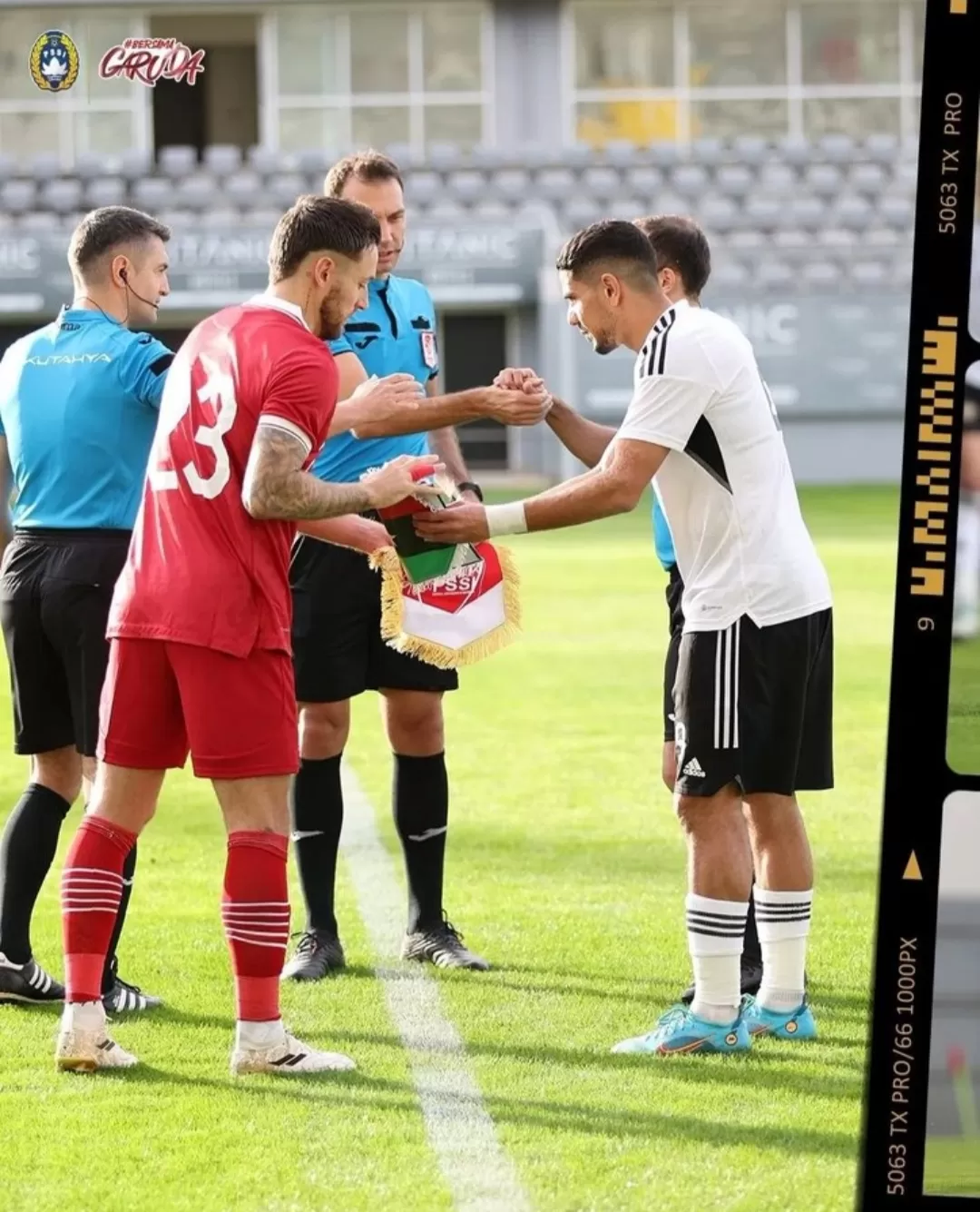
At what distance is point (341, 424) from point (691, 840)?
117 centimetres

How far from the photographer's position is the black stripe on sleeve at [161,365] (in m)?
4.57

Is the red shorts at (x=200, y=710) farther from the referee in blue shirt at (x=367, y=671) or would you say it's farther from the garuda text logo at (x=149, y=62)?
the garuda text logo at (x=149, y=62)

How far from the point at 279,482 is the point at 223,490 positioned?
0.55 feet

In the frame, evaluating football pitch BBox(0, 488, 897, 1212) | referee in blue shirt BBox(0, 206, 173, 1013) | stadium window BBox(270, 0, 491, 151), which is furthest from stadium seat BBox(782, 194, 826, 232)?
referee in blue shirt BBox(0, 206, 173, 1013)

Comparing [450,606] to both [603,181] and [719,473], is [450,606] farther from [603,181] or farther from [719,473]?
[603,181]

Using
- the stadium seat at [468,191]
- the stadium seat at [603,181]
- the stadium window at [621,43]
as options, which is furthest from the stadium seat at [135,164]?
the stadium window at [621,43]

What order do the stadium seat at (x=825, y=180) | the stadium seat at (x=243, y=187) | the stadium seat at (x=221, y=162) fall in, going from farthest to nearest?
1. the stadium seat at (x=825, y=180)
2. the stadium seat at (x=243, y=187)
3. the stadium seat at (x=221, y=162)

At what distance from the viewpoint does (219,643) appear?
13.0ft

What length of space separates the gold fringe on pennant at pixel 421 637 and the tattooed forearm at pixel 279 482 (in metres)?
0.97

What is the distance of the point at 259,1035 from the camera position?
4.11m

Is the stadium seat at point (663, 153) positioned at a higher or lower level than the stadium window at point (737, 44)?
lower

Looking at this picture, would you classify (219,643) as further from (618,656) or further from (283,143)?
(283,143)

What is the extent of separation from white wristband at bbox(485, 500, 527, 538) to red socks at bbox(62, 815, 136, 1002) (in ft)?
3.34

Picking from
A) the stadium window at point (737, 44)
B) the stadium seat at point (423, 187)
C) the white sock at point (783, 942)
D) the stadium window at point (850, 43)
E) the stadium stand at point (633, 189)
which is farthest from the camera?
the stadium window at point (850, 43)
